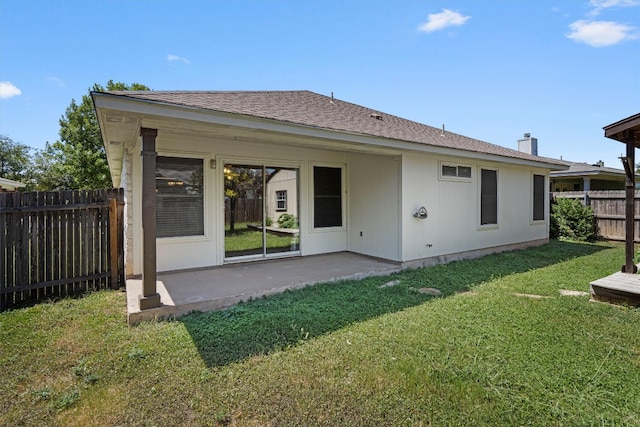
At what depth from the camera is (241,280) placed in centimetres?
515

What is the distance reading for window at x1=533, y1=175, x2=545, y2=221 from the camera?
952cm

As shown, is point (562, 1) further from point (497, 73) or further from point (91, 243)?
point (91, 243)

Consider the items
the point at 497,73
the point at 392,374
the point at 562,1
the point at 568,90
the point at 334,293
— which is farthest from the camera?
the point at 568,90

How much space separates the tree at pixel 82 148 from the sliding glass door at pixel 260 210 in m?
20.5

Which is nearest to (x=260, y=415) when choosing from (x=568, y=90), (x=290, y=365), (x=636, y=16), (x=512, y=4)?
(x=290, y=365)

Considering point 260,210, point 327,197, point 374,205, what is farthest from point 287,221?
point 374,205

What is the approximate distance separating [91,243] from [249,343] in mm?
3534

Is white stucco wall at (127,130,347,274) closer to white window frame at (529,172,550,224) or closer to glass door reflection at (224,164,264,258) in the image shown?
glass door reflection at (224,164,264,258)

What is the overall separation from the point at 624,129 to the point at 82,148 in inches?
1096

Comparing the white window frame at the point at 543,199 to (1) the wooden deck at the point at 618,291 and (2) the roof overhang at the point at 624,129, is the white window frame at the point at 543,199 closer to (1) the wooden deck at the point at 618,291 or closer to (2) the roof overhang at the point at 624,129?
(2) the roof overhang at the point at 624,129

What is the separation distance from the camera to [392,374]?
2.56m

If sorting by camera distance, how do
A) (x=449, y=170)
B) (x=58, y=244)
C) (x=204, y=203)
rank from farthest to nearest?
(x=449, y=170) → (x=204, y=203) → (x=58, y=244)

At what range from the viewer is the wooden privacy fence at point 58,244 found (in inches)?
175

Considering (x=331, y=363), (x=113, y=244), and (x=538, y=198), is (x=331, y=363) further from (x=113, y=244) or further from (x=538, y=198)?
(x=538, y=198)
